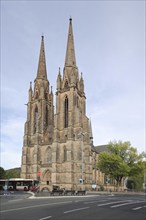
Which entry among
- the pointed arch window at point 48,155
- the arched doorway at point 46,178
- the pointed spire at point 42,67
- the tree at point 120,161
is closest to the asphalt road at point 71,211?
the tree at point 120,161

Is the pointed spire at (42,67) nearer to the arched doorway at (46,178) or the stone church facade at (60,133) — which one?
the stone church facade at (60,133)

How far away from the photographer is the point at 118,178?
54969mm

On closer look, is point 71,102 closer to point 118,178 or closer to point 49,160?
point 49,160

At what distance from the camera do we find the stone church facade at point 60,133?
57000mm

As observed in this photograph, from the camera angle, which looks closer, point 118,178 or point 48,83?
point 118,178

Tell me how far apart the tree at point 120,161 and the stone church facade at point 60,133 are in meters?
5.21

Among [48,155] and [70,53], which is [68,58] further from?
[48,155]

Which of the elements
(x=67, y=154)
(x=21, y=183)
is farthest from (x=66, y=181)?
(x=21, y=183)

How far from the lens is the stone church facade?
5700cm

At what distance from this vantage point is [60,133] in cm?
6266

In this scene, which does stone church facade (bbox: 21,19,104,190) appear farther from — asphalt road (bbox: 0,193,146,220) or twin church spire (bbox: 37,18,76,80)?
asphalt road (bbox: 0,193,146,220)

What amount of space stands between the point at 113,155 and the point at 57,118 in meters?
17.5

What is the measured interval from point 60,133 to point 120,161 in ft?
56.1

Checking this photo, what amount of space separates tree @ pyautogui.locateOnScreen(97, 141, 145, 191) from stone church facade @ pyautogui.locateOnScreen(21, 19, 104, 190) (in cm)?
521
